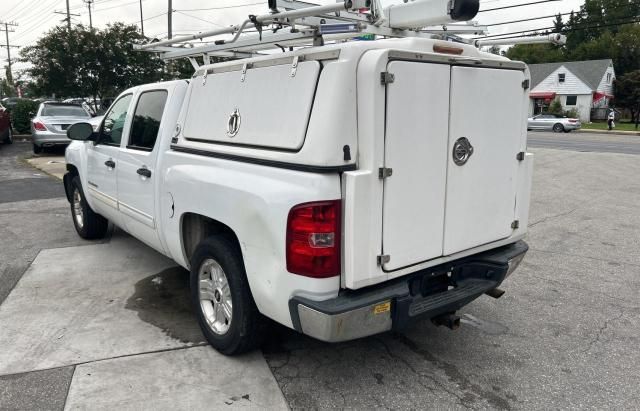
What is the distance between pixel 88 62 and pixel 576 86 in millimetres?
44601

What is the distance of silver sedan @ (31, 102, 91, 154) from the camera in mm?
14734

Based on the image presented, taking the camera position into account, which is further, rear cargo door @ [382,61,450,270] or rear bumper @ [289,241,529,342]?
rear cargo door @ [382,61,450,270]

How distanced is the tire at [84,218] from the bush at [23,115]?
16.4 meters

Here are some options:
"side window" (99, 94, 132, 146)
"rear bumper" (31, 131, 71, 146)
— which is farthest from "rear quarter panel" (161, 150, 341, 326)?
"rear bumper" (31, 131, 71, 146)

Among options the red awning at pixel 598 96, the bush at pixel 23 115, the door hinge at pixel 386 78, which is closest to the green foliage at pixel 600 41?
the red awning at pixel 598 96

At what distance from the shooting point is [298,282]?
9.23 ft

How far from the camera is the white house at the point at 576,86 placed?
49125mm

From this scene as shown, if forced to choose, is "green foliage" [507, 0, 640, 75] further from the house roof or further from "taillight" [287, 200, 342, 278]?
"taillight" [287, 200, 342, 278]

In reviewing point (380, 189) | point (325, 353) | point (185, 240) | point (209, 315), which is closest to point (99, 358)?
point (209, 315)

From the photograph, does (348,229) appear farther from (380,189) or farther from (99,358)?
(99,358)

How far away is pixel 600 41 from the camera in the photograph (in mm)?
63438

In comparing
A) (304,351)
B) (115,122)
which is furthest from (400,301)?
(115,122)

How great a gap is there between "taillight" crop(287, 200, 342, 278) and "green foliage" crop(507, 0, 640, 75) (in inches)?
2086

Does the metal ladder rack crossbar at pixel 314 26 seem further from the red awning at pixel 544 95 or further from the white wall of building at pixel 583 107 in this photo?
the red awning at pixel 544 95
